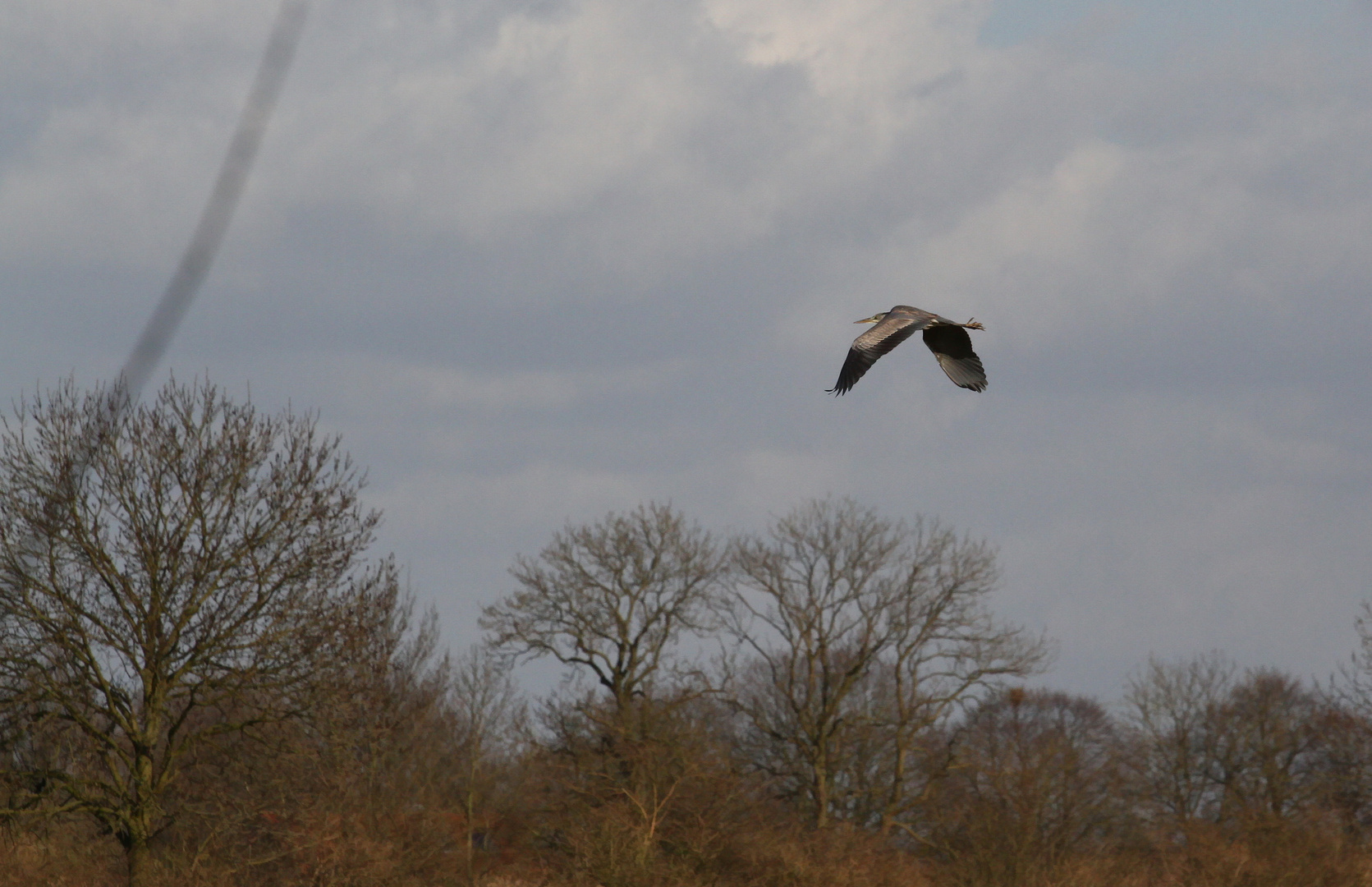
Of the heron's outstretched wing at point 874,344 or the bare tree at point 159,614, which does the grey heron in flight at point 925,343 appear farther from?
the bare tree at point 159,614

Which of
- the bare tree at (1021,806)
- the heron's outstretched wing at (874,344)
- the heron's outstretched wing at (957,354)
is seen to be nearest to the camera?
the heron's outstretched wing at (874,344)

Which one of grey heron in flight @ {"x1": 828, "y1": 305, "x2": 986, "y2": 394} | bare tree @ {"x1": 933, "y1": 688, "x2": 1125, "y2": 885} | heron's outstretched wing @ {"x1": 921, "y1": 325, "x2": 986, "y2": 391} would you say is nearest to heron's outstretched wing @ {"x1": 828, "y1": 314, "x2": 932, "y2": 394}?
grey heron in flight @ {"x1": 828, "y1": 305, "x2": 986, "y2": 394}

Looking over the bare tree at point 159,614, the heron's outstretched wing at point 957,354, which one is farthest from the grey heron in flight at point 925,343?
the bare tree at point 159,614

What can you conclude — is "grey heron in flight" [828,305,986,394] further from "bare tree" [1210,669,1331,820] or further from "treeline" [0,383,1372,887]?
"bare tree" [1210,669,1331,820]

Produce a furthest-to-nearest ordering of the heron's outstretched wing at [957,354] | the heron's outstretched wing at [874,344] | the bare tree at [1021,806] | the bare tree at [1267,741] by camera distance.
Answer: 1. the bare tree at [1267,741]
2. the bare tree at [1021,806]
3. the heron's outstretched wing at [957,354]
4. the heron's outstretched wing at [874,344]

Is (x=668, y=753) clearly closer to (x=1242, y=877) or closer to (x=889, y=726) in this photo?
(x=1242, y=877)

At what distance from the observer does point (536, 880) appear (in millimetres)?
24266

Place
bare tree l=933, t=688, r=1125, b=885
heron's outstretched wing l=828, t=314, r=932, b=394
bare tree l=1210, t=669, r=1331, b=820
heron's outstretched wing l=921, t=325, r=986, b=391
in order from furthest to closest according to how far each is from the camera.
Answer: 1. bare tree l=1210, t=669, r=1331, b=820
2. bare tree l=933, t=688, r=1125, b=885
3. heron's outstretched wing l=921, t=325, r=986, b=391
4. heron's outstretched wing l=828, t=314, r=932, b=394

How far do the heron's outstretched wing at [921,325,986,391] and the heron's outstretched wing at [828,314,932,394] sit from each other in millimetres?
1234

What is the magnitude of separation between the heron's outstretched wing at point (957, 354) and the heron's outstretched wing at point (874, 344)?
1234mm

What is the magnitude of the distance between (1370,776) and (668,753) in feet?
66.6

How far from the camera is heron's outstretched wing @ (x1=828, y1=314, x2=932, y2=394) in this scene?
11.3 meters

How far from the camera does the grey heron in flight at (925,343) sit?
11492mm

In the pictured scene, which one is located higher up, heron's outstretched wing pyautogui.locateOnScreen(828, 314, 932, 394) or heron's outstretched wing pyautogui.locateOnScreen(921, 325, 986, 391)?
heron's outstretched wing pyautogui.locateOnScreen(921, 325, 986, 391)
